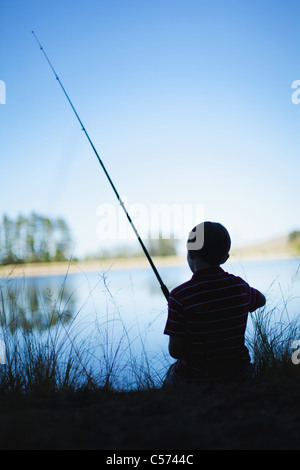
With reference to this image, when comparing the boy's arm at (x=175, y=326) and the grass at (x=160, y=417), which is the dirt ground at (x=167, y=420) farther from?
the boy's arm at (x=175, y=326)

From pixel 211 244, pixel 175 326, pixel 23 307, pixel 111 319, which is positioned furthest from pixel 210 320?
pixel 111 319

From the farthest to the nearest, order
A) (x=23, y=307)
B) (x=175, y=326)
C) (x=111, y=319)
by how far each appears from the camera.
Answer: (x=111, y=319), (x=23, y=307), (x=175, y=326)

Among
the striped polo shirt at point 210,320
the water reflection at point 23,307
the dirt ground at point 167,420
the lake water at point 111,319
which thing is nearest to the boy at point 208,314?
the striped polo shirt at point 210,320

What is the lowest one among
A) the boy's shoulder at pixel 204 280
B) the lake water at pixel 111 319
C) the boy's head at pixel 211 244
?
the lake water at pixel 111 319

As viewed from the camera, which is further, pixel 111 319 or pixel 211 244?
pixel 111 319

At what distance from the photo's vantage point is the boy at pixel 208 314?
4.87 feet

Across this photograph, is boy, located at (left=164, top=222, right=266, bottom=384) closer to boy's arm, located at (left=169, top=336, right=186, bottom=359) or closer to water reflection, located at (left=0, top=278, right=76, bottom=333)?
boy's arm, located at (left=169, top=336, right=186, bottom=359)

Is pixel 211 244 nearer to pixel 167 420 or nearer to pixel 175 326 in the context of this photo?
pixel 175 326

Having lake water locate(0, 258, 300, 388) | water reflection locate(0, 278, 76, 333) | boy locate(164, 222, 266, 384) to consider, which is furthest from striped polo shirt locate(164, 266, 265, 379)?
water reflection locate(0, 278, 76, 333)

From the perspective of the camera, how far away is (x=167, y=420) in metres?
1.14

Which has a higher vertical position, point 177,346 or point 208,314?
point 208,314

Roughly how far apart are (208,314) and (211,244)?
0.99 ft

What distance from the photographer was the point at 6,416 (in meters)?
1.26
